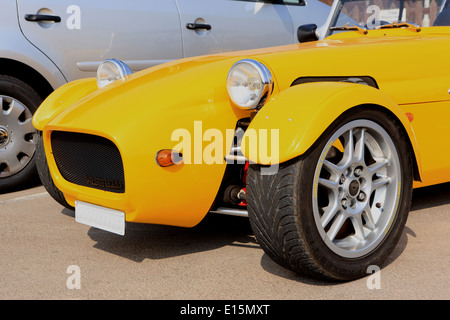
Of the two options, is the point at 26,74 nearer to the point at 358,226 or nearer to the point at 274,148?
the point at 274,148

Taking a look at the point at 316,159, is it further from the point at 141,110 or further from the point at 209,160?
the point at 141,110

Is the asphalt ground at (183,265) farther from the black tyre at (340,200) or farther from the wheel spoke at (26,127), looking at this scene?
the wheel spoke at (26,127)

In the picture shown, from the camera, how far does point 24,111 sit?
485cm

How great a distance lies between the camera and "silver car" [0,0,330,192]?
4770 millimetres

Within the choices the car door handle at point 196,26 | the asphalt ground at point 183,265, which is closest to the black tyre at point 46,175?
the asphalt ground at point 183,265

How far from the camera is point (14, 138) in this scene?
4777mm

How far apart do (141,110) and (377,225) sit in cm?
126

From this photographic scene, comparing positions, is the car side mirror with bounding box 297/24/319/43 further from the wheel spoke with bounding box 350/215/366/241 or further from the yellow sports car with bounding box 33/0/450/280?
the wheel spoke with bounding box 350/215/366/241

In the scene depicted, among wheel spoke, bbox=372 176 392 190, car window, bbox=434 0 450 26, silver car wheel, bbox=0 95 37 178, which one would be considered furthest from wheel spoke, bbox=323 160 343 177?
silver car wheel, bbox=0 95 37 178

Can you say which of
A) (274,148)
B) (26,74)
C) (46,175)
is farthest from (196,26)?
(274,148)

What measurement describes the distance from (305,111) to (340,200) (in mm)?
488

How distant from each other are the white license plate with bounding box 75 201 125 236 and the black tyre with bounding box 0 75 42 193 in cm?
170
